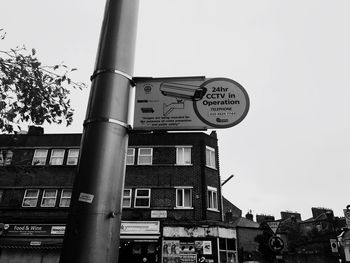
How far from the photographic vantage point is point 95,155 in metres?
1.58

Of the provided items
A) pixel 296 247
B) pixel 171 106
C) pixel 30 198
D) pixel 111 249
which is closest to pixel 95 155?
pixel 111 249

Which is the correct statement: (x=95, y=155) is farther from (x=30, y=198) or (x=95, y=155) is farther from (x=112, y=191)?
(x=30, y=198)

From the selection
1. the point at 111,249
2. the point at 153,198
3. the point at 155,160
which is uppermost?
the point at 155,160

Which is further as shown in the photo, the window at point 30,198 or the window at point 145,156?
the window at point 145,156

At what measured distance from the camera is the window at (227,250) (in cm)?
2169

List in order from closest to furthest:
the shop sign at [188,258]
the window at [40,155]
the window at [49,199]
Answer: the shop sign at [188,258] → the window at [49,199] → the window at [40,155]

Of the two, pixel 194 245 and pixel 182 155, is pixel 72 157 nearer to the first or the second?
pixel 182 155

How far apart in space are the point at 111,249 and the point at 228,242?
23011 mm

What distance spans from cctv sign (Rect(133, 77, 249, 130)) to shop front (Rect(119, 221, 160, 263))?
806 inches

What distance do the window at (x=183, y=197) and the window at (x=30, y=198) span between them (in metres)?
10.7

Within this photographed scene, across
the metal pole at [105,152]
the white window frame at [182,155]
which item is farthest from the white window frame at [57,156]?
the metal pole at [105,152]

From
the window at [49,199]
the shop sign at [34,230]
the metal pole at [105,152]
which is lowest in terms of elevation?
the metal pole at [105,152]

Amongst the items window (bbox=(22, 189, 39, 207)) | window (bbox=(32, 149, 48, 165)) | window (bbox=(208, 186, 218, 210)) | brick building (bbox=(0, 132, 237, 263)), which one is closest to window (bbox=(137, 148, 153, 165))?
brick building (bbox=(0, 132, 237, 263))

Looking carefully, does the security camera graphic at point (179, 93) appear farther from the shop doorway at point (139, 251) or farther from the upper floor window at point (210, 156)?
the upper floor window at point (210, 156)
